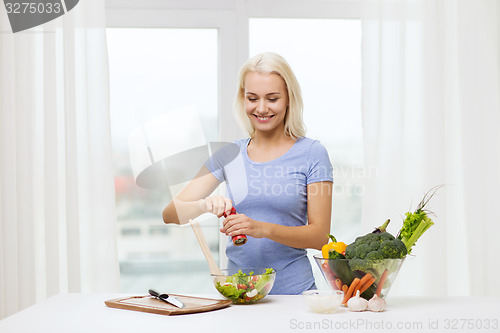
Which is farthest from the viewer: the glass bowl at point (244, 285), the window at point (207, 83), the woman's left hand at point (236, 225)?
the window at point (207, 83)

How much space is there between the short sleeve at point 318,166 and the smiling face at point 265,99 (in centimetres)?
18

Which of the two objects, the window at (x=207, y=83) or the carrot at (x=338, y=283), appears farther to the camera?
the window at (x=207, y=83)

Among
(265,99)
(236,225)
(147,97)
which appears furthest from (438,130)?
(236,225)

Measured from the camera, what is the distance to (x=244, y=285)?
1688 millimetres

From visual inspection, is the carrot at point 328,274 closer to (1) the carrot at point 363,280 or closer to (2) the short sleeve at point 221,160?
(1) the carrot at point 363,280

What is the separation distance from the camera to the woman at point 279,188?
209cm

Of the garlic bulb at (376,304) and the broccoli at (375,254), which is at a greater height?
the broccoli at (375,254)

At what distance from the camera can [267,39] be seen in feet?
11.4

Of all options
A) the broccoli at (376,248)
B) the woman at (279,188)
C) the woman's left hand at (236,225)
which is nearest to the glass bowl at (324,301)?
the broccoli at (376,248)

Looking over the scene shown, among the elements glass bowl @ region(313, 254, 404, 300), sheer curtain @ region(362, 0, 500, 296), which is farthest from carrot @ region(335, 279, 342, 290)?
sheer curtain @ region(362, 0, 500, 296)

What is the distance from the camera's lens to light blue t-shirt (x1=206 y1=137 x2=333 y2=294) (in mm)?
2092

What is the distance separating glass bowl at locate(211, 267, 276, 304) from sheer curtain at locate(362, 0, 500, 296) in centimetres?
165

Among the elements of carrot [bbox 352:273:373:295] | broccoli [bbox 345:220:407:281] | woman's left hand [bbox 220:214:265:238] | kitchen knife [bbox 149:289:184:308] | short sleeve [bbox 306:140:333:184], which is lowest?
kitchen knife [bbox 149:289:184:308]

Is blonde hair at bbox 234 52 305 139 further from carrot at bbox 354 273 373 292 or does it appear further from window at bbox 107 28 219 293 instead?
window at bbox 107 28 219 293
